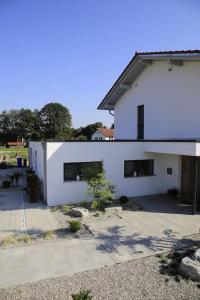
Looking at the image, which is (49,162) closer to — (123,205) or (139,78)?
(123,205)

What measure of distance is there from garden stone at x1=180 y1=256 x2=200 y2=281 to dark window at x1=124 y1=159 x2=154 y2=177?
754cm

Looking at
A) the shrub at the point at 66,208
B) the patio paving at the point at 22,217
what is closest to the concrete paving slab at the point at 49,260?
the patio paving at the point at 22,217

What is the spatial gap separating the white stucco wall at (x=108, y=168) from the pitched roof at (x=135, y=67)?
4869 mm

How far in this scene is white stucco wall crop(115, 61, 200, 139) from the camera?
1257cm

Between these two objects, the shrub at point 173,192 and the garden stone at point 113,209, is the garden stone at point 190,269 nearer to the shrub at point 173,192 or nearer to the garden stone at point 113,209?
the garden stone at point 113,209

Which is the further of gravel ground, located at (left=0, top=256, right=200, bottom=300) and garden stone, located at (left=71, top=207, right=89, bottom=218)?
garden stone, located at (left=71, top=207, right=89, bottom=218)

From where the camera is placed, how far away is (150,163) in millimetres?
14258

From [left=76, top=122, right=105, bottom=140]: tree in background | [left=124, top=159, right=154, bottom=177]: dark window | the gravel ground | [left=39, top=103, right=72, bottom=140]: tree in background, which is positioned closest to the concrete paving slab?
the gravel ground

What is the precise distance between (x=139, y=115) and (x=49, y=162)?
8.12 metres

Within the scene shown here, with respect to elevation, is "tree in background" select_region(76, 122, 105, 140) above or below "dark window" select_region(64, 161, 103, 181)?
above

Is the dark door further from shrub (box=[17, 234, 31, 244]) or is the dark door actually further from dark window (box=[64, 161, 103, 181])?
shrub (box=[17, 234, 31, 244])

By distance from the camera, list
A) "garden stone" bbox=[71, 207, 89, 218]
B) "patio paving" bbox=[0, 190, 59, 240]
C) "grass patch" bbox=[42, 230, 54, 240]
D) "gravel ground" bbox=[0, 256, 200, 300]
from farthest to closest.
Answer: "garden stone" bbox=[71, 207, 89, 218]
"patio paving" bbox=[0, 190, 59, 240]
"grass patch" bbox=[42, 230, 54, 240]
"gravel ground" bbox=[0, 256, 200, 300]

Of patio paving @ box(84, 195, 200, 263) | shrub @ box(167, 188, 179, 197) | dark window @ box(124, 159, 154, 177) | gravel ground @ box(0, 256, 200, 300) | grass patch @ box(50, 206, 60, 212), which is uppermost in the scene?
dark window @ box(124, 159, 154, 177)

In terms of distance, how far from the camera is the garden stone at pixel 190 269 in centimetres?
588
